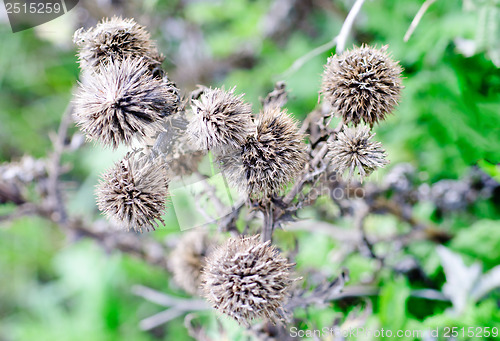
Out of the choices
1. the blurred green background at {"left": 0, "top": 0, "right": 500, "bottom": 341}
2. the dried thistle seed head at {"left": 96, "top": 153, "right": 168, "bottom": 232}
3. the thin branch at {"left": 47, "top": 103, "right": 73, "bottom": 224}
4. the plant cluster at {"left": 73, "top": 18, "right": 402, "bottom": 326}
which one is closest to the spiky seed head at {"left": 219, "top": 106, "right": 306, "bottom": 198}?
the plant cluster at {"left": 73, "top": 18, "right": 402, "bottom": 326}

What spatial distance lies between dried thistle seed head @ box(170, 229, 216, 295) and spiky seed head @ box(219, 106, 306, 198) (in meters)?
0.33

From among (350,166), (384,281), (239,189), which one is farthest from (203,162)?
(384,281)

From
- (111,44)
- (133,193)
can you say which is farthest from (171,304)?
(111,44)

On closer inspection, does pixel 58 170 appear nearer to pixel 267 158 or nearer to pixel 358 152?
pixel 267 158

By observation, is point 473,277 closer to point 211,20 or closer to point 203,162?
point 203,162

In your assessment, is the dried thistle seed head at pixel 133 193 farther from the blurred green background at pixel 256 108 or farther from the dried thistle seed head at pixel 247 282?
the blurred green background at pixel 256 108

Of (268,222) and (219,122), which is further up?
(219,122)

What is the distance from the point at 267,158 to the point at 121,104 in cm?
21

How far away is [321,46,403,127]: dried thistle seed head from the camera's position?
1.80 feet

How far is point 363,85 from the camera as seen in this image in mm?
543

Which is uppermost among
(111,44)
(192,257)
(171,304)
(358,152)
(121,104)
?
(111,44)

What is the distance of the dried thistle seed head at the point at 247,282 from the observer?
0.52 meters

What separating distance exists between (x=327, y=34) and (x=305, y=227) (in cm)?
98

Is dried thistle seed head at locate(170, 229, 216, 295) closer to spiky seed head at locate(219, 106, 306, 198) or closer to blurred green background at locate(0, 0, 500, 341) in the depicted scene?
blurred green background at locate(0, 0, 500, 341)
